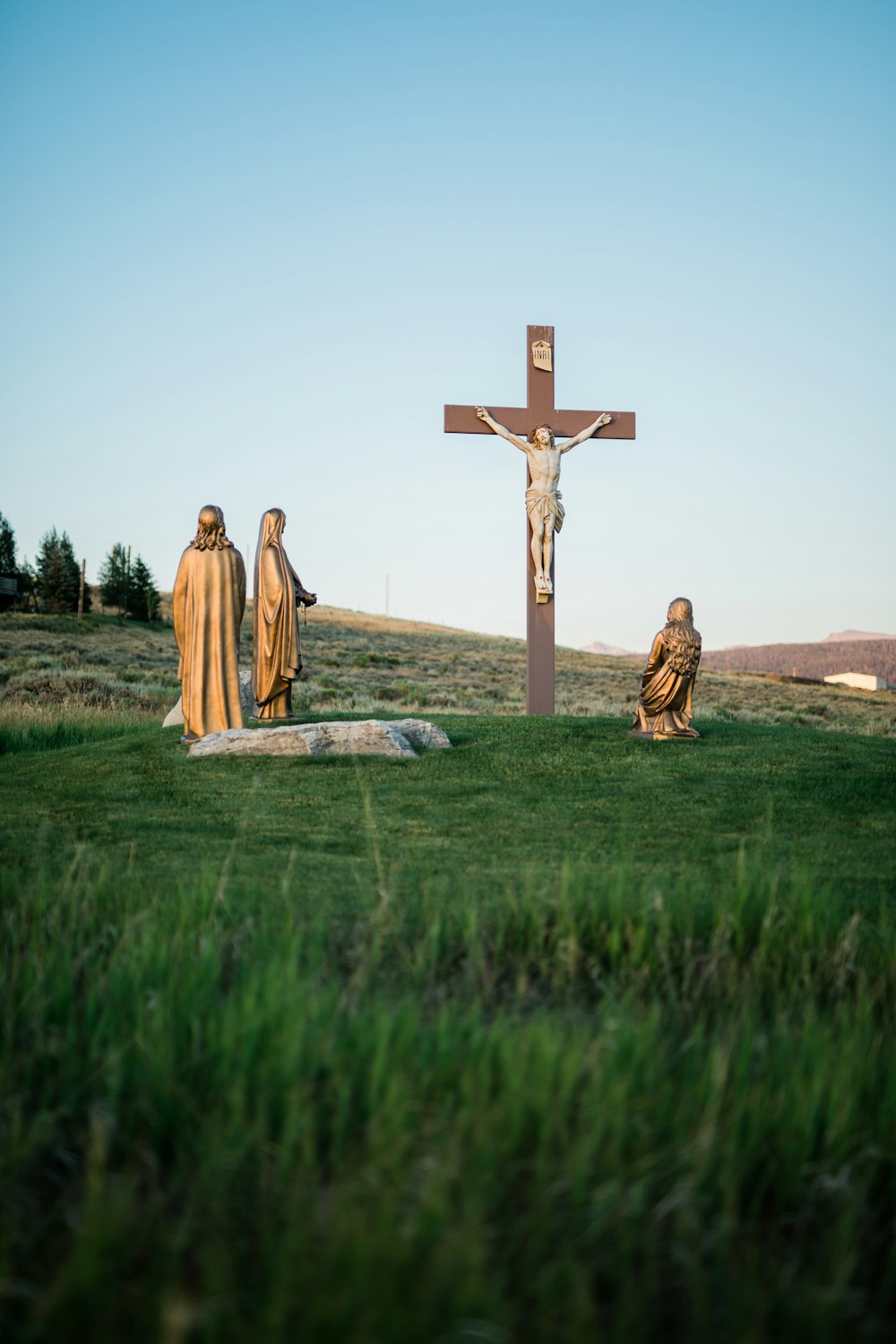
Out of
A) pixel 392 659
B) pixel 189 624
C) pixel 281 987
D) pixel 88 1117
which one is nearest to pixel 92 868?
pixel 281 987

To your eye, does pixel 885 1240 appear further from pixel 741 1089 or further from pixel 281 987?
pixel 281 987

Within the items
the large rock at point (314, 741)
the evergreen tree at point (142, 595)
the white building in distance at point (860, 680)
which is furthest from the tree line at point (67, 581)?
the large rock at point (314, 741)

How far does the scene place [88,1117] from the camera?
303 centimetres

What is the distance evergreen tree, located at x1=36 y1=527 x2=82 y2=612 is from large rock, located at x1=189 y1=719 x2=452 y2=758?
57929mm

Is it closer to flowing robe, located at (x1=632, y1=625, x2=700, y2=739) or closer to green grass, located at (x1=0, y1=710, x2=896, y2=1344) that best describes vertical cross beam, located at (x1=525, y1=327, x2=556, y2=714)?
flowing robe, located at (x1=632, y1=625, x2=700, y2=739)

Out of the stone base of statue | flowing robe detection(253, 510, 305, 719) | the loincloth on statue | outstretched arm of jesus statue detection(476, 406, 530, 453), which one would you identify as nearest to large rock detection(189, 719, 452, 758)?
flowing robe detection(253, 510, 305, 719)

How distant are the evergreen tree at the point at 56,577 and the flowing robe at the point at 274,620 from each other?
56.2m

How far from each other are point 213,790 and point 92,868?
325 cm

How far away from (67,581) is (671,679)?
60114 millimetres

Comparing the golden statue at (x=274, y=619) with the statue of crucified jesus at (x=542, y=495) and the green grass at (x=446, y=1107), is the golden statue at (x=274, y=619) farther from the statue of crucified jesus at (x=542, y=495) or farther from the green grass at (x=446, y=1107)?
the green grass at (x=446, y=1107)

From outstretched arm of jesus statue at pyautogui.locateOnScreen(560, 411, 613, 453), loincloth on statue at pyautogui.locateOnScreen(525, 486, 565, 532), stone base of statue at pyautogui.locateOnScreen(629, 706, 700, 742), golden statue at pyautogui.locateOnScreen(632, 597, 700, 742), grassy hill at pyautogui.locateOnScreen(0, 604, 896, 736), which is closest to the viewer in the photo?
golden statue at pyautogui.locateOnScreen(632, 597, 700, 742)

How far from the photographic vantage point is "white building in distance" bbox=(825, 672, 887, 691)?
47.5 meters

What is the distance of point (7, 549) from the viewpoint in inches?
2650

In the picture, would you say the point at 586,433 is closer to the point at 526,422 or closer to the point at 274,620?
the point at 526,422
